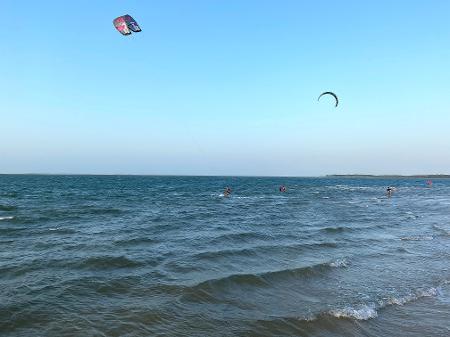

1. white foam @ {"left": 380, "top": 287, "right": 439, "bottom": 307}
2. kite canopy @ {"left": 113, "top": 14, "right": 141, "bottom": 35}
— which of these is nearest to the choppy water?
white foam @ {"left": 380, "top": 287, "right": 439, "bottom": 307}

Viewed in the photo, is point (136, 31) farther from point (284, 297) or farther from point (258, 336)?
point (258, 336)

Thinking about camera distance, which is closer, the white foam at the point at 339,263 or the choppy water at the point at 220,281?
the choppy water at the point at 220,281

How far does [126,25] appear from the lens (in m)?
22.2

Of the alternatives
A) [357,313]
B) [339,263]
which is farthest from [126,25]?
[357,313]

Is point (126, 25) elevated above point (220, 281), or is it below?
above

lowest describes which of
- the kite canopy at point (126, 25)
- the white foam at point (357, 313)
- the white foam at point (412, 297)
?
the white foam at point (357, 313)

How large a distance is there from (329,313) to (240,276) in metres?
4.06

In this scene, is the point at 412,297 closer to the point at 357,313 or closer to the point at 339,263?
the point at 357,313

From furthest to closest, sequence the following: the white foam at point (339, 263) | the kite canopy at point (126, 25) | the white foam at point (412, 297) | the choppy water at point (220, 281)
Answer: the kite canopy at point (126, 25), the white foam at point (339, 263), the white foam at point (412, 297), the choppy water at point (220, 281)

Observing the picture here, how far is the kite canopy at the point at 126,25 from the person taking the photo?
22344 mm

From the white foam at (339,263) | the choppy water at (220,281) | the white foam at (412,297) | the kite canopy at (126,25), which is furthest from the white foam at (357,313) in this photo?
the kite canopy at (126,25)

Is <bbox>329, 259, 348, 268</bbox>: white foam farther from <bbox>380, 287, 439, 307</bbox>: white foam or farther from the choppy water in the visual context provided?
<bbox>380, 287, 439, 307</bbox>: white foam

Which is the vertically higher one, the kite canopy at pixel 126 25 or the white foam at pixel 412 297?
the kite canopy at pixel 126 25

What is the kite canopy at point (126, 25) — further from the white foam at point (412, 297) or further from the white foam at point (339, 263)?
the white foam at point (412, 297)
